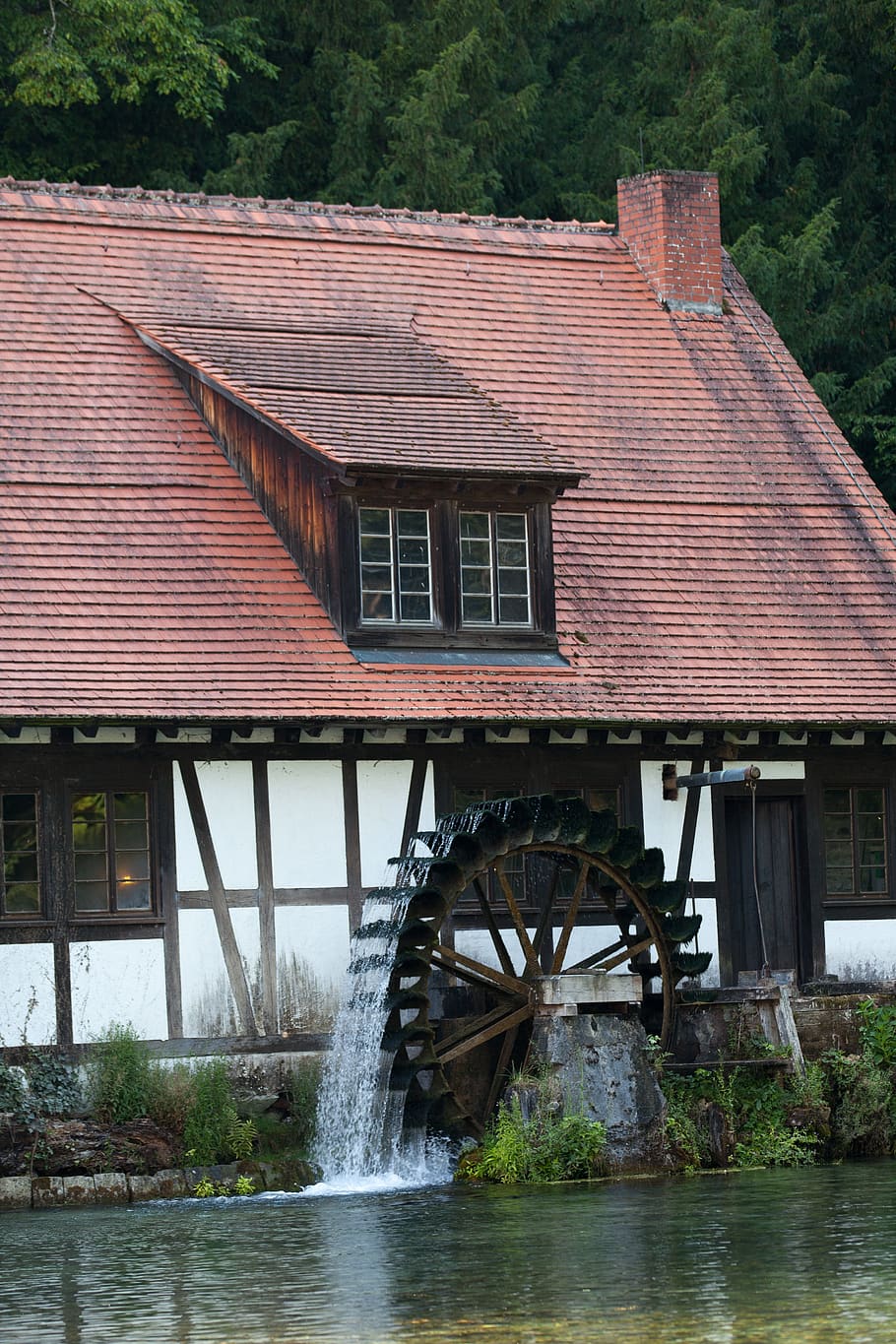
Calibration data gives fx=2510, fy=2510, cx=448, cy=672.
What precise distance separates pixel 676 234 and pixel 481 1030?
30.4ft

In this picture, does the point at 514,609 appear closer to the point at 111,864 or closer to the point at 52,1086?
the point at 111,864

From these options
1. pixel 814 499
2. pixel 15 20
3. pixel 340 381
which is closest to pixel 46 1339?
pixel 340 381

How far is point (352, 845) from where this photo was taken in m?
19.5

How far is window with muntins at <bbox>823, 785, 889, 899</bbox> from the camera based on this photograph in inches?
842

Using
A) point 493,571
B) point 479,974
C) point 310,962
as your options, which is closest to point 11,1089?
point 310,962

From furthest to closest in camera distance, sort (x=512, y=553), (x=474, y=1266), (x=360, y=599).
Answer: (x=512, y=553)
(x=360, y=599)
(x=474, y=1266)

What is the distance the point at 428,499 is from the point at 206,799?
3.08 metres

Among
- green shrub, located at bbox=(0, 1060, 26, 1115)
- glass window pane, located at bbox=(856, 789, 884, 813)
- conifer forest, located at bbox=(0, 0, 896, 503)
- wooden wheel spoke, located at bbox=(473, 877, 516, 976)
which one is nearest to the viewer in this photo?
green shrub, located at bbox=(0, 1060, 26, 1115)

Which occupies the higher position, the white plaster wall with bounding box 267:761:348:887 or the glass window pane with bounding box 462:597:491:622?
the glass window pane with bounding box 462:597:491:622

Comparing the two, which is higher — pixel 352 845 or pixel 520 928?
pixel 352 845

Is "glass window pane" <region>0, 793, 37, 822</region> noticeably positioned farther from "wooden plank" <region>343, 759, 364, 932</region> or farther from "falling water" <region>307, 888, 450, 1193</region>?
"falling water" <region>307, 888, 450, 1193</region>

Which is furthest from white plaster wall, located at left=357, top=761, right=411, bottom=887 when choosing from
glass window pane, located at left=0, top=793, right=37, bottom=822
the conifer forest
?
the conifer forest

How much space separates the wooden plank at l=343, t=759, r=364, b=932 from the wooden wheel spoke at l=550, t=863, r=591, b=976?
157cm

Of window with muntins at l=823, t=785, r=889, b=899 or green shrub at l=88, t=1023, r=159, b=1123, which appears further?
window with muntins at l=823, t=785, r=889, b=899
